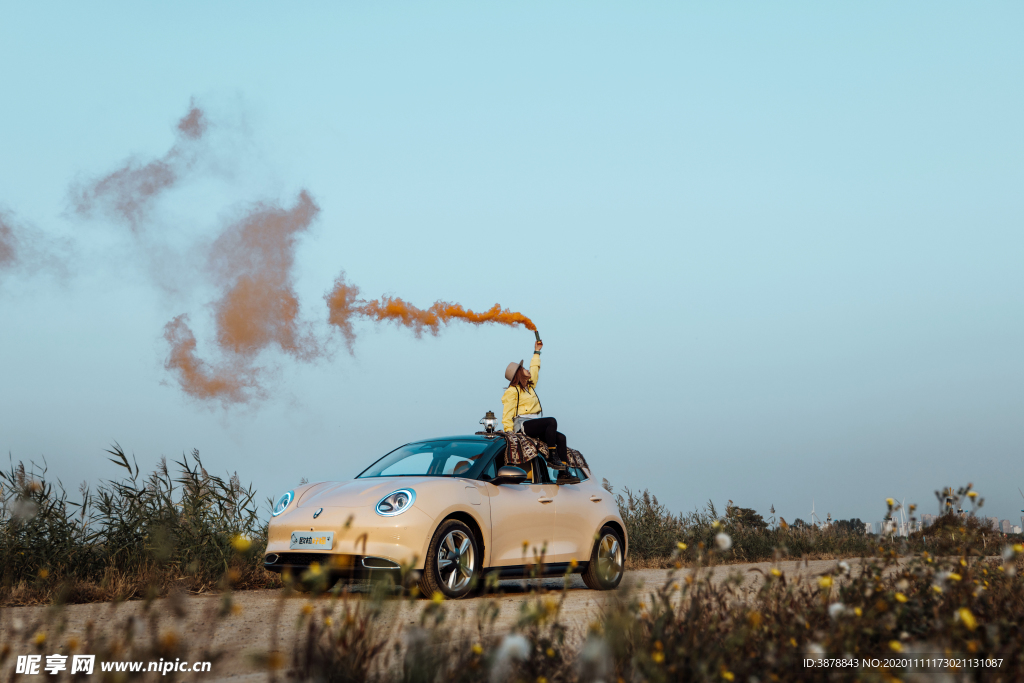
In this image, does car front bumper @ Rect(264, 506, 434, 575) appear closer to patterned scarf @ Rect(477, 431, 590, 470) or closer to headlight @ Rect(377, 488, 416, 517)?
headlight @ Rect(377, 488, 416, 517)

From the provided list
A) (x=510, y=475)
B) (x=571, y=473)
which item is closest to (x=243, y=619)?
(x=510, y=475)

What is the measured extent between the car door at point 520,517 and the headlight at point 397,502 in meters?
1.09

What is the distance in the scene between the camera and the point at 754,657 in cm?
369

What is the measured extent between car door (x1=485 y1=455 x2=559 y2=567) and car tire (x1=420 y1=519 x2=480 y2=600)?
28 centimetres

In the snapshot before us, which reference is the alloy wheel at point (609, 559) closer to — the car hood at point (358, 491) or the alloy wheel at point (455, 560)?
the alloy wheel at point (455, 560)

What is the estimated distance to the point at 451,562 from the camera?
311 inches

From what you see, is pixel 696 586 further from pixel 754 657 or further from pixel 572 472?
pixel 572 472

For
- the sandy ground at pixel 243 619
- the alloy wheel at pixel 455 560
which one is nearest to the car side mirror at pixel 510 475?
the alloy wheel at pixel 455 560

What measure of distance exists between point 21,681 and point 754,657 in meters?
3.91

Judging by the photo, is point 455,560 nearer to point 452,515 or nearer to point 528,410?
point 452,515

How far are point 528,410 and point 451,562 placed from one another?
2.95m

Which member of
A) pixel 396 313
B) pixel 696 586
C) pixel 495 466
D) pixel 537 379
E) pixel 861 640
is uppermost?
pixel 396 313

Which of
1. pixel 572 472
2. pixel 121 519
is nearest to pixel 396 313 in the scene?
pixel 572 472

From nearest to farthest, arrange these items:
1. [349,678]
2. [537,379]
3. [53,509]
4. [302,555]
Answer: [349,678]
[302,555]
[53,509]
[537,379]
